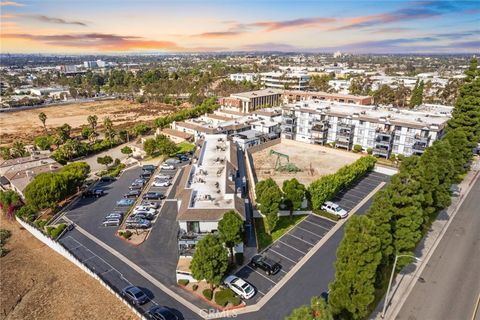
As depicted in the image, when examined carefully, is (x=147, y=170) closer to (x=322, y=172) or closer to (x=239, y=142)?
(x=239, y=142)

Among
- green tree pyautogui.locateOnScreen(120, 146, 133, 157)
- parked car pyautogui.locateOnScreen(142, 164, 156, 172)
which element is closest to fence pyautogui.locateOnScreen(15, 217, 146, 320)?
parked car pyautogui.locateOnScreen(142, 164, 156, 172)

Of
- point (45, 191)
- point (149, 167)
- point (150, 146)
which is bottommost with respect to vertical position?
point (149, 167)

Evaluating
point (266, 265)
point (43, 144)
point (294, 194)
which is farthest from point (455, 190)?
point (43, 144)

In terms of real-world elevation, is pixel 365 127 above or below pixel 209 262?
above

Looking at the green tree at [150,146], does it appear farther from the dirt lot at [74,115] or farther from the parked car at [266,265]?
the dirt lot at [74,115]

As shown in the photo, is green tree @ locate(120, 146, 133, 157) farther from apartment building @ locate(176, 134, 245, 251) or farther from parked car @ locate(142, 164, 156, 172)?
apartment building @ locate(176, 134, 245, 251)

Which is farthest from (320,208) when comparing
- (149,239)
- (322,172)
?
(149,239)

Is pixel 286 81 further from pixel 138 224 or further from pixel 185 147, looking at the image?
pixel 138 224
